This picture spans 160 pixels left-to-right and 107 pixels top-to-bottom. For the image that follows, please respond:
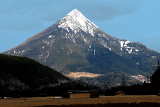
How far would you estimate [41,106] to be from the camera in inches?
4021

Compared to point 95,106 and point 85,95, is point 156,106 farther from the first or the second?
point 85,95

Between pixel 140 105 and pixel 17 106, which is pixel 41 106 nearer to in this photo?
pixel 17 106

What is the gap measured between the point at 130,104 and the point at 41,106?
1849 centimetres

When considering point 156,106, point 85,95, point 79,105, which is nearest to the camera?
point 156,106

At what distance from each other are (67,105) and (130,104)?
43.3 feet

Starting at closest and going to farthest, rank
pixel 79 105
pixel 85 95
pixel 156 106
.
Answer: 1. pixel 156 106
2. pixel 79 105
3. pixel 85 95

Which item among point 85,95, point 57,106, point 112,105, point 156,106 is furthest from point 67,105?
point 85,95

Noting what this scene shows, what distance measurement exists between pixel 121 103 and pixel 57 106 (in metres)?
13.7

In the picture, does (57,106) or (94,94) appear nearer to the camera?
(57,106)

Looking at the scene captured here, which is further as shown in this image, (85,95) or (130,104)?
(85,95)

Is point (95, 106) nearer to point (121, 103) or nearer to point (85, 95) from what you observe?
point (121, 103)

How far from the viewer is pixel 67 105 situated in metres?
103

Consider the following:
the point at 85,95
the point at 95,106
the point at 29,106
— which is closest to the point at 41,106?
the point at 29,106

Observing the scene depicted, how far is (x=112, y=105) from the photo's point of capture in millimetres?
102438
